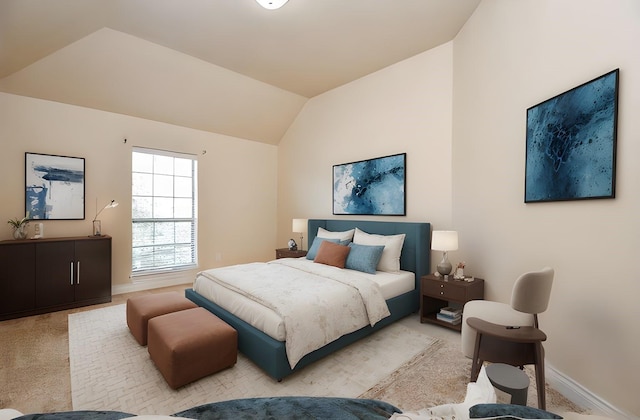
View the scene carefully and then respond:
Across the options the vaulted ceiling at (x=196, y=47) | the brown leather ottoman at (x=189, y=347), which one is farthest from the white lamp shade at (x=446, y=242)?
the vaulted ceiling at (x=196, y=47)

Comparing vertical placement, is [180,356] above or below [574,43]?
below

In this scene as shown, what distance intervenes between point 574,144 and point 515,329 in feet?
4.35

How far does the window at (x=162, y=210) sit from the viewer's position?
4.50 meters

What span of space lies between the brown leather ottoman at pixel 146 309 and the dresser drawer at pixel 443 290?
2.46m

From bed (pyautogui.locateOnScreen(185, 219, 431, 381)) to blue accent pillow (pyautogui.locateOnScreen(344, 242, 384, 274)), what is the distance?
16.7 inches

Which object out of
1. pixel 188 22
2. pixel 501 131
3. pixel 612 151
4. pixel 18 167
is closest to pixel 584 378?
pixel 612 151

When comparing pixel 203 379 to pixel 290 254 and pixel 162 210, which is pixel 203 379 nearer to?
pixel 290 254

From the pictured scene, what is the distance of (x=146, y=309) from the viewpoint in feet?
8.93

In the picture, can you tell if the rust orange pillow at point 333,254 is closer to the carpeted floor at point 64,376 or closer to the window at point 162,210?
the carpeted floor at point 64,376

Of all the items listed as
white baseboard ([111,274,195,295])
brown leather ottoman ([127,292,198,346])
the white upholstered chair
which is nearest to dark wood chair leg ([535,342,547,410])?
the white upholstered chair

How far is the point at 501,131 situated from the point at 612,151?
1.08m

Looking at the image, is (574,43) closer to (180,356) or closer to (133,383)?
(180,356)

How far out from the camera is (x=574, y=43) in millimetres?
1981

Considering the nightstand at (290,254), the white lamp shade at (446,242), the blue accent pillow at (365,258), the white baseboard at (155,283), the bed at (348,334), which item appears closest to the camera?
the bed at (348,334)
